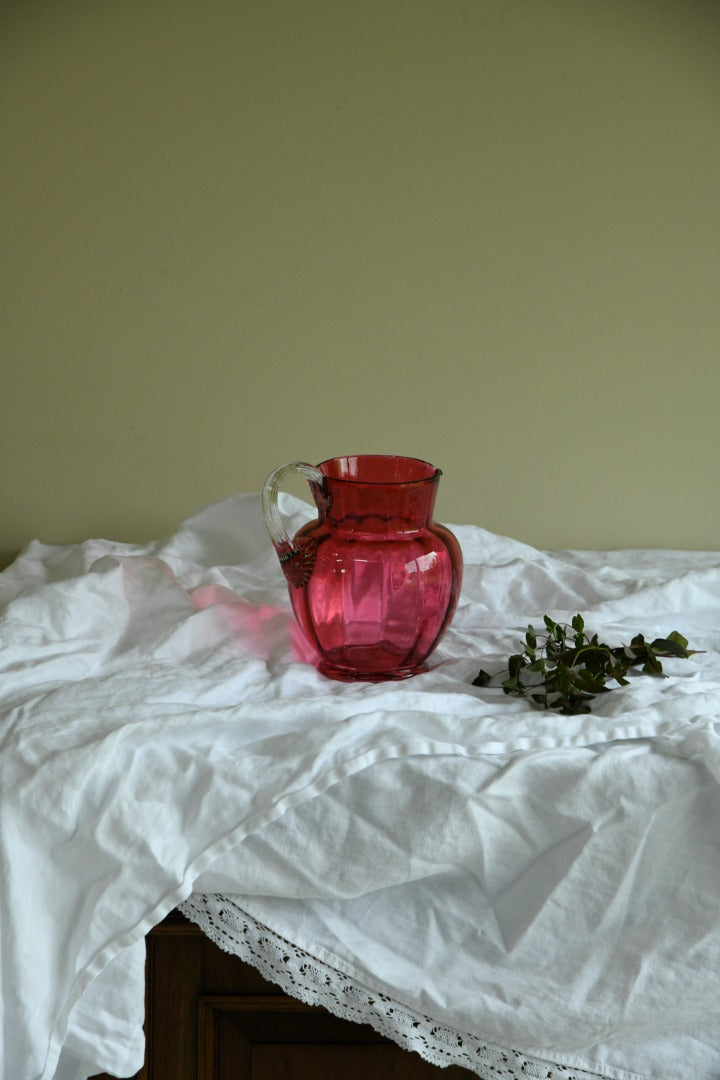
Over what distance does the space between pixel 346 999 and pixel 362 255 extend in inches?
37.9

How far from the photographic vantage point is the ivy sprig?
826mm

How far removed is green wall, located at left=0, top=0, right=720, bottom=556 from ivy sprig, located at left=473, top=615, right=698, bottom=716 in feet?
1.91

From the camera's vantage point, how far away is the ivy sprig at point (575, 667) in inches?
32.5

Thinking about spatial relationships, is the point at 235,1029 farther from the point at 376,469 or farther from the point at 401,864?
the point at 376,469

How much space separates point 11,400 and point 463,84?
2.34ft

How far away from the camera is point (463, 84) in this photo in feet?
4.49

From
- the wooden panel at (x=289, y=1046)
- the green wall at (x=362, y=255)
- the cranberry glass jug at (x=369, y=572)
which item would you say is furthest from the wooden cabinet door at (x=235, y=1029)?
the green wall at (x=362, y=255)

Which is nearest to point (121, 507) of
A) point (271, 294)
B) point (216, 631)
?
point (271, 294)

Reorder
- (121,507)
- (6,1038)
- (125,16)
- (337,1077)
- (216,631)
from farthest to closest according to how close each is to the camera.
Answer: (121,507) < (125,16) < (216,631) < (337,1077) < (6,1038)

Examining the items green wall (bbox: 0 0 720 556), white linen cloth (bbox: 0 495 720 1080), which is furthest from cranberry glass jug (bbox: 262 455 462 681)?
green wall (bbox: 0 0 720 556)

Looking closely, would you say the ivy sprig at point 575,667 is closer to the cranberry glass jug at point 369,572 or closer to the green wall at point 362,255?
the cranberry glass jug at point 369,572

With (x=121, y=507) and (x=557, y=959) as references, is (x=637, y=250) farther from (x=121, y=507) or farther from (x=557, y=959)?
(x=557, y=959)

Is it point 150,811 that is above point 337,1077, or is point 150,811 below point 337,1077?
above

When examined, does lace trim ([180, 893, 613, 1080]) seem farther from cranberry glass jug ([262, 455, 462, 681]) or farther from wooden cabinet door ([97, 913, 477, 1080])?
cranberry glass jug ([262, 455, 462, 681])
